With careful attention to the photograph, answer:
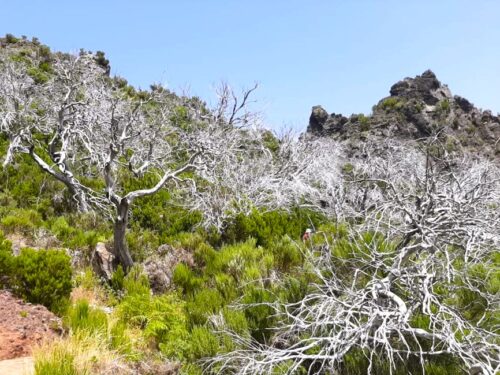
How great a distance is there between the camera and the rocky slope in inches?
1421

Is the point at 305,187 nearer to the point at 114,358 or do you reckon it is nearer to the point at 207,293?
the point at 207,293

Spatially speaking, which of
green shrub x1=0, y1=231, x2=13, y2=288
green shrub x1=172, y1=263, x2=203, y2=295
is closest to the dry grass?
green shrub x1=0, y1=231, x2=13, y2=288

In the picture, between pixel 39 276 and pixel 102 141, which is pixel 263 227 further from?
pixel 102 141

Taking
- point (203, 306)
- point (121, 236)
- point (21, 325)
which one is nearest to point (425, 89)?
point (121, 236)

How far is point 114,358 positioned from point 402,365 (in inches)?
123

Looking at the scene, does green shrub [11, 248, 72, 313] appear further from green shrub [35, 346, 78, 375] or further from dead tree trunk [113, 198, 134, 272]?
green shrub [35, 346, 78, 375]

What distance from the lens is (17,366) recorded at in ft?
15.4

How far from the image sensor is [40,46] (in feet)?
106

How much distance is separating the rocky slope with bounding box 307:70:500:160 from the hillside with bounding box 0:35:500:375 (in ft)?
67.2

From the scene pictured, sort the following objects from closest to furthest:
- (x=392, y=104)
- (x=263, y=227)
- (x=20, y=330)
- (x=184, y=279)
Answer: (x=20, y=330) → (x=184, y=279) → (x=263, y=227) → (x=392, y=104)

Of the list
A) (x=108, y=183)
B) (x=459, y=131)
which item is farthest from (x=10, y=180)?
(x=459, y=131)


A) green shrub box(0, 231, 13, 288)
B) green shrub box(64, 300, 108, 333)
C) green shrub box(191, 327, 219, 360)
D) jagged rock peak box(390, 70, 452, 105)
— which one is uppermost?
jagged rock peak box(390, 70, 452, 105)

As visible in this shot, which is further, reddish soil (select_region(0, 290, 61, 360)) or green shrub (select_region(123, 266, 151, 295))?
green shrub (select_region(123, 266, 151, 295))

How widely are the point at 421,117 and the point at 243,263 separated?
34910 mm
